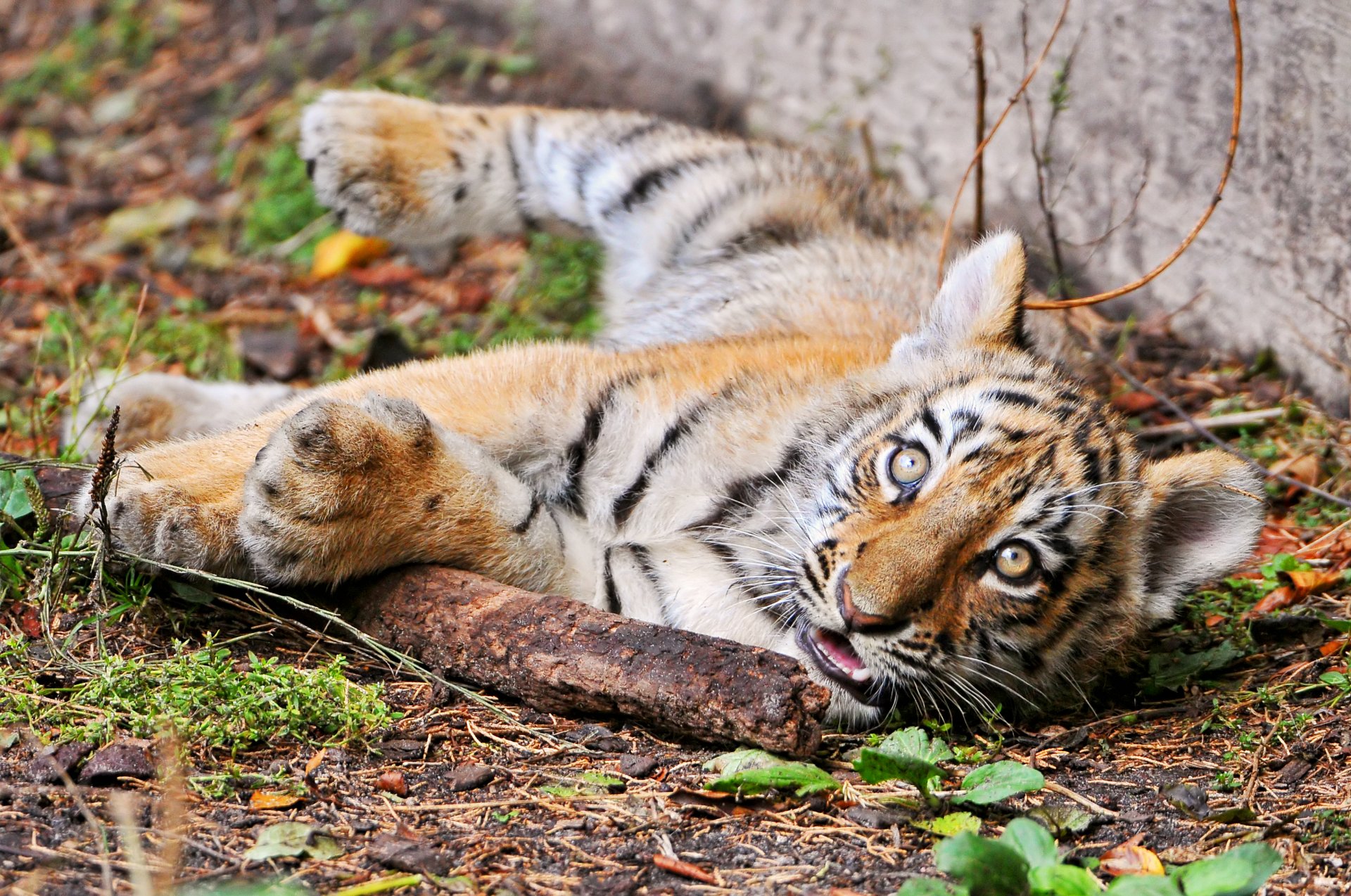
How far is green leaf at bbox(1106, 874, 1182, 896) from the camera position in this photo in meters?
2.39

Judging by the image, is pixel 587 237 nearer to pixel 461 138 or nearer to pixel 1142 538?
pixel 461 138

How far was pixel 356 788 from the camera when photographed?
114 inches

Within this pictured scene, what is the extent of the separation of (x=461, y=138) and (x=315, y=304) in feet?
4.46

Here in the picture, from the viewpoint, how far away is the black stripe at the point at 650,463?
3.84 metres

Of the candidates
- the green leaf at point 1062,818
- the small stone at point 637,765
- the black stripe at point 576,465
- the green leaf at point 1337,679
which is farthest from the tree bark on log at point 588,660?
the green leaf at point 1337,679

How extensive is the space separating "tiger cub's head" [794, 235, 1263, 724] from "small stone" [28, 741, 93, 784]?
71.5 inches

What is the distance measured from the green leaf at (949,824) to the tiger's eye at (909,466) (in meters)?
0.97

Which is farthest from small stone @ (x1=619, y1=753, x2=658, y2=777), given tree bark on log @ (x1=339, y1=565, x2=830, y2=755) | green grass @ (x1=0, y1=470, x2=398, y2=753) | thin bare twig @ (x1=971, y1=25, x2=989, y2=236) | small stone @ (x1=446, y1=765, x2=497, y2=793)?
thin bare twig @ (x1=971, y1=25, x2=989, y2=236)

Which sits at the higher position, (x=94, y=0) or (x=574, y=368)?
(x=94, y=0)

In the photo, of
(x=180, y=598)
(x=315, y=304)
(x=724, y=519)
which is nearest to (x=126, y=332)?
(x=315, y=304)

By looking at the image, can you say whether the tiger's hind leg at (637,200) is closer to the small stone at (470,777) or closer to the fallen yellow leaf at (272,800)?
the small stone at (470,777)

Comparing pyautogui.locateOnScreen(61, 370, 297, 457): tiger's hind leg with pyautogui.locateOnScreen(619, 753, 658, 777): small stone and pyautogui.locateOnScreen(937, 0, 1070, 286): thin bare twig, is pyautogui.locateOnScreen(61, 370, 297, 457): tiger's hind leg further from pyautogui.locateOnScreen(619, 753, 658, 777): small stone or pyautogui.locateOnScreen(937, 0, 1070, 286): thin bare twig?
pyautogui.locateOnScreen(937, 0, 1070, 286): thin bare twig

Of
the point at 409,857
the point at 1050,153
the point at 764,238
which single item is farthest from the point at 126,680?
the point at 1050,153

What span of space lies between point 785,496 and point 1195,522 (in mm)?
1244
